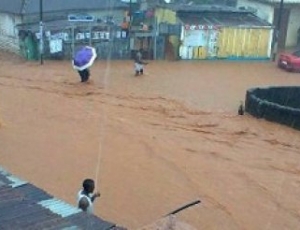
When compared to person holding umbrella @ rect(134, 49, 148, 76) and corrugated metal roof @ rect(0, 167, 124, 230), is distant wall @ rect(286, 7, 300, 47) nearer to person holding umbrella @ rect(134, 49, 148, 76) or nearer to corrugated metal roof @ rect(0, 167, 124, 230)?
person holding umbrella @ rect(134, 49, 148, 76)

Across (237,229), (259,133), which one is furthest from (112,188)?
(259,133)

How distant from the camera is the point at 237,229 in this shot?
33.0 ft

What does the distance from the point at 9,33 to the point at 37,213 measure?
2091 centimetres

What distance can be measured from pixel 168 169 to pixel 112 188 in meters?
1.72

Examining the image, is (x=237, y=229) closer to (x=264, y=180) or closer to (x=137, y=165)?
(x=264, y=180)

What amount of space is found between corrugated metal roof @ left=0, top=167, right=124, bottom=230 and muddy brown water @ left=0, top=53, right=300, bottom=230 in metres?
2.86

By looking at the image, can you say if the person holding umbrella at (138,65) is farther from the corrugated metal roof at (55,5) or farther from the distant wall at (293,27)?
the distant wall at (293,27)

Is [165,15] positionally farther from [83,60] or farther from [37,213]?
[37,213]

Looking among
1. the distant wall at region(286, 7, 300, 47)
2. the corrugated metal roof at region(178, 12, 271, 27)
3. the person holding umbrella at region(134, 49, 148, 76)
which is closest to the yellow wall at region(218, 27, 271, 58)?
the corrugated metal roof at region(178, 12, 271, 27)

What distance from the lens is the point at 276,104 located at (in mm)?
16656

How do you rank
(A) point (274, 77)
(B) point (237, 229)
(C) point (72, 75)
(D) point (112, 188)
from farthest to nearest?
(A) point (274, 77), (C) point (72, 75), (D) point (112, 188), (B) point (237, 229)

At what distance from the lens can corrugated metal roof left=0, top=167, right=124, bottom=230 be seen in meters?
6.58

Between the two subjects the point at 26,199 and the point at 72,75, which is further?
the point at 72,75

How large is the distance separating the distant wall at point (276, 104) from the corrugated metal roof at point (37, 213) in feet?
33.0
